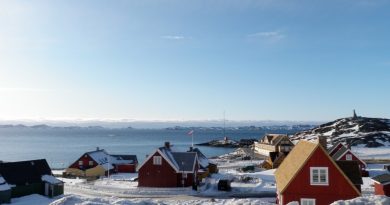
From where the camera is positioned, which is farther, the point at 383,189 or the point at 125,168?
the point at 125,168

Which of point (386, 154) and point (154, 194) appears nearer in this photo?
point (154, 194)

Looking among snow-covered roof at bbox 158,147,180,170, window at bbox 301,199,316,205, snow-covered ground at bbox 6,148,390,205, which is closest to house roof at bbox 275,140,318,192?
window at bbox 301,199,316,205

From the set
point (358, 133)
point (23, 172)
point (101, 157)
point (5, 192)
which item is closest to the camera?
point (5, 192)

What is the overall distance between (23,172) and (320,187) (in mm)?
32927

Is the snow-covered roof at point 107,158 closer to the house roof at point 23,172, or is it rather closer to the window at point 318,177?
the house roof at point 23,172

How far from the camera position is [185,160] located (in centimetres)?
5625

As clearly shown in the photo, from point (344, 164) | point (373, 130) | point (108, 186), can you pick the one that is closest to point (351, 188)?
point (344, 164)

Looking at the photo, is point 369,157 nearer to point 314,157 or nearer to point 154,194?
point 154,194

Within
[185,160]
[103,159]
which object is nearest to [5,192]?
[185,160]

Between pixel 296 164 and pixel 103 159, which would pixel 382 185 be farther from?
pixel 103 159

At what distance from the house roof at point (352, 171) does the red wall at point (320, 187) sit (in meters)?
1.28

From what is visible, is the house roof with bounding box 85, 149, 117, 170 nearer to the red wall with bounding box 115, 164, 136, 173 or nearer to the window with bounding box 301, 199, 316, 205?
the red wall with bounding box 115, 164, 136, 173

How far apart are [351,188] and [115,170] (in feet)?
168

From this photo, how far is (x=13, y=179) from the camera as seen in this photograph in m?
47.4
